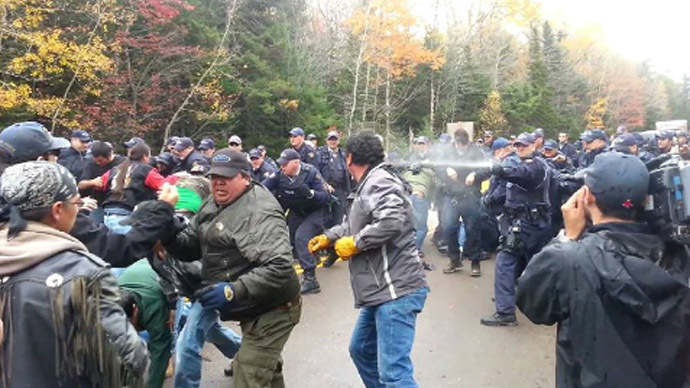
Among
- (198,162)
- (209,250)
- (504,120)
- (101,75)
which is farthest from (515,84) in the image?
(209,250)

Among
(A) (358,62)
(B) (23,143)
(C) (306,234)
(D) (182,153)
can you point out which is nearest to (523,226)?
(C) (306,234)

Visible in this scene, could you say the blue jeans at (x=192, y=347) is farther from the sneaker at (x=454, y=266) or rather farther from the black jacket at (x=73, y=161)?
the sneaker at (x=454, y=266)

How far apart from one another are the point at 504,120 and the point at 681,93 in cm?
3816

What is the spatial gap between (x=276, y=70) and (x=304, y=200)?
14.9 m

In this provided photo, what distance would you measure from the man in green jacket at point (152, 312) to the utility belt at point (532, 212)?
3.92m

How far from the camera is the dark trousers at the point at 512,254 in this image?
5934 millimetres

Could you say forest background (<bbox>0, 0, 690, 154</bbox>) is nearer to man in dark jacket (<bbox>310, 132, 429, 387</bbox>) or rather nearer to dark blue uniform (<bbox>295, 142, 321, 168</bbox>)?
dark blue uniform (<bbox>295, 142, 321, 168</bbox>)

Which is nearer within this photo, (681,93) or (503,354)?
(503,354)

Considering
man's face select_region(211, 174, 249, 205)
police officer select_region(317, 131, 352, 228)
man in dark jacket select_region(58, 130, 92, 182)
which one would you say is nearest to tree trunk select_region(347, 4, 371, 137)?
police officer select_region(317, 131, 352, 228)

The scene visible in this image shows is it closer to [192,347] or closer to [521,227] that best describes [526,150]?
[521,227]

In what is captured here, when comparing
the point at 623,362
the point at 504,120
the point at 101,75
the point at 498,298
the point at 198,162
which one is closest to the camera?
the point at 623,362

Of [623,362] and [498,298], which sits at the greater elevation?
[623,362]

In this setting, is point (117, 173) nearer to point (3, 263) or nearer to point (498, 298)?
point (3, 263)

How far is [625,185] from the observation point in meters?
2.22
